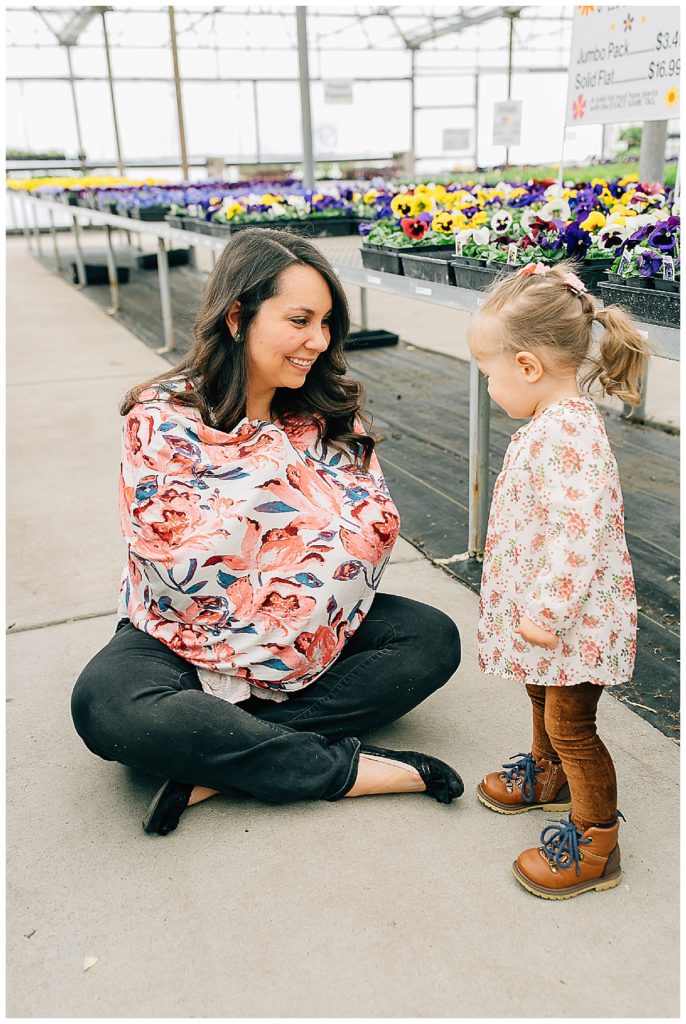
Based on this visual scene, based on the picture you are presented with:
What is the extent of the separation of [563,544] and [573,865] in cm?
51

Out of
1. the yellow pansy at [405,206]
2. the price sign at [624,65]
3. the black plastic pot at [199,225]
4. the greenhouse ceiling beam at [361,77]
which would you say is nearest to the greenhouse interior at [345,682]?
the price sign at [624,65]

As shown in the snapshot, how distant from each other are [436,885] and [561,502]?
0.63 m

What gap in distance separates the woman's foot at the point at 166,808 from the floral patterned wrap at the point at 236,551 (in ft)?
0.60

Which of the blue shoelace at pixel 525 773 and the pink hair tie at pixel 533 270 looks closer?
the pink hair tie at pixel 533 270

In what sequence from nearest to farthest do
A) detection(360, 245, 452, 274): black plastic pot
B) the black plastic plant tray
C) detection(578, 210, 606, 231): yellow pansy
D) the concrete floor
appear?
the concrete floor < detection(578, 210, 606, 231): yellow pansy < detection(360, 245, 452, 274): black plastic pot < the black plastic plant tray

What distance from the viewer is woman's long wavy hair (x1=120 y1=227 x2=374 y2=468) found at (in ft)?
5.38

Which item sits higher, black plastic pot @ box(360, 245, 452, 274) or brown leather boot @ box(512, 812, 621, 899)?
black plastic pot @ box(360, 245, 452, 274)

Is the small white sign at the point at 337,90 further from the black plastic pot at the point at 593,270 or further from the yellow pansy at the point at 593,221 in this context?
the black plastic pot at the point at 593,270

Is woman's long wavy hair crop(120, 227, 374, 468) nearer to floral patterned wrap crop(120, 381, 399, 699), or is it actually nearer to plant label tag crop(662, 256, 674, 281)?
floral patterned wrap crop(120, 381, 399, 699)

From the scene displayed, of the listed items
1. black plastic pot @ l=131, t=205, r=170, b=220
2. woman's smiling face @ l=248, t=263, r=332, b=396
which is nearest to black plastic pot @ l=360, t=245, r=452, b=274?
woman's smiling face @ l=248, t=263, r=332, b=396

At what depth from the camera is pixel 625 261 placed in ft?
7.17

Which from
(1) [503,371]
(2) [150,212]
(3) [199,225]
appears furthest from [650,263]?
(2) [150,212]

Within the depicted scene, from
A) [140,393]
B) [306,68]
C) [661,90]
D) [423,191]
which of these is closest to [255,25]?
[306,68]

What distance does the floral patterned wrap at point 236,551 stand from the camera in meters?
1.61
